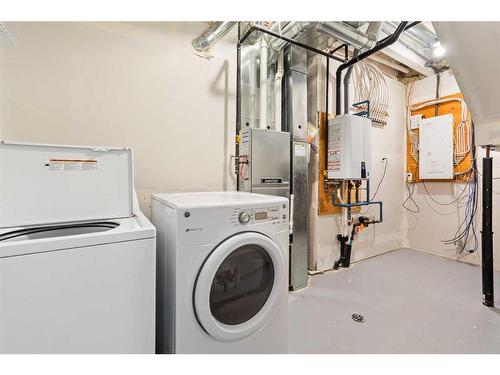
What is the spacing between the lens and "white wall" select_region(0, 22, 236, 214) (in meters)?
1.56

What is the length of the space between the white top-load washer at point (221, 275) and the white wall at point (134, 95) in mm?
725

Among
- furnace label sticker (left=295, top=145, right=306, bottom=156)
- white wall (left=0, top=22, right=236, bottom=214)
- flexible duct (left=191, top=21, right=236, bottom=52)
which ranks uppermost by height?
flexible duct (left=191, top=21, right=236, bottom=52)

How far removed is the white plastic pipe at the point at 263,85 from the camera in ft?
7.48

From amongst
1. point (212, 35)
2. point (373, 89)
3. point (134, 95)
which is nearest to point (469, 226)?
point (373, 89)

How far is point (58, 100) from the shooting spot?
1.63 meters

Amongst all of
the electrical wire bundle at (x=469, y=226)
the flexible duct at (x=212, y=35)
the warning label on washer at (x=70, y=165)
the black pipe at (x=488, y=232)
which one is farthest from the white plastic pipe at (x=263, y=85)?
the electrical wire bundle at (x=469, y=226)

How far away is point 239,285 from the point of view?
4.21 feet

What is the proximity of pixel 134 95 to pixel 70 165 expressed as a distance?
848 millimetres

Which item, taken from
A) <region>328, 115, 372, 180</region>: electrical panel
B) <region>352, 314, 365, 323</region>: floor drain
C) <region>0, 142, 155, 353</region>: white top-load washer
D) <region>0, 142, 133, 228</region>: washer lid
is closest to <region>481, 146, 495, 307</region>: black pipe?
<region>328, 115, 372, 180</region>: electrical panel

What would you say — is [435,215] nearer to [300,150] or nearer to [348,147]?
[348,147]

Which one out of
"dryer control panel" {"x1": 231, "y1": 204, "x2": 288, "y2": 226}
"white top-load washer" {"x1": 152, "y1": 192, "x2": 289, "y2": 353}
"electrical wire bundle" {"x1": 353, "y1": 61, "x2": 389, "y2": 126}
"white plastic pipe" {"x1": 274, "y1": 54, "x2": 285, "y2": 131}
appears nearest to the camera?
"white top-load washer" {"x1": 152, "y1": 192, "x2": 289, "y2": 353}

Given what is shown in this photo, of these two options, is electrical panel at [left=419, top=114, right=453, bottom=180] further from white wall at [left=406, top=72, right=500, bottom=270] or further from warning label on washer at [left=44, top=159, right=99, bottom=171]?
warning label on washer at [left=44, top=159, right=99, bottom=171]

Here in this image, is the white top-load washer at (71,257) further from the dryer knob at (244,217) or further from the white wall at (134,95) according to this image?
the white wall at (134,95)

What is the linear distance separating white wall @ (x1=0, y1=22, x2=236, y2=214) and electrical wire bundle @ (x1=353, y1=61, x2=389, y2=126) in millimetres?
1759
